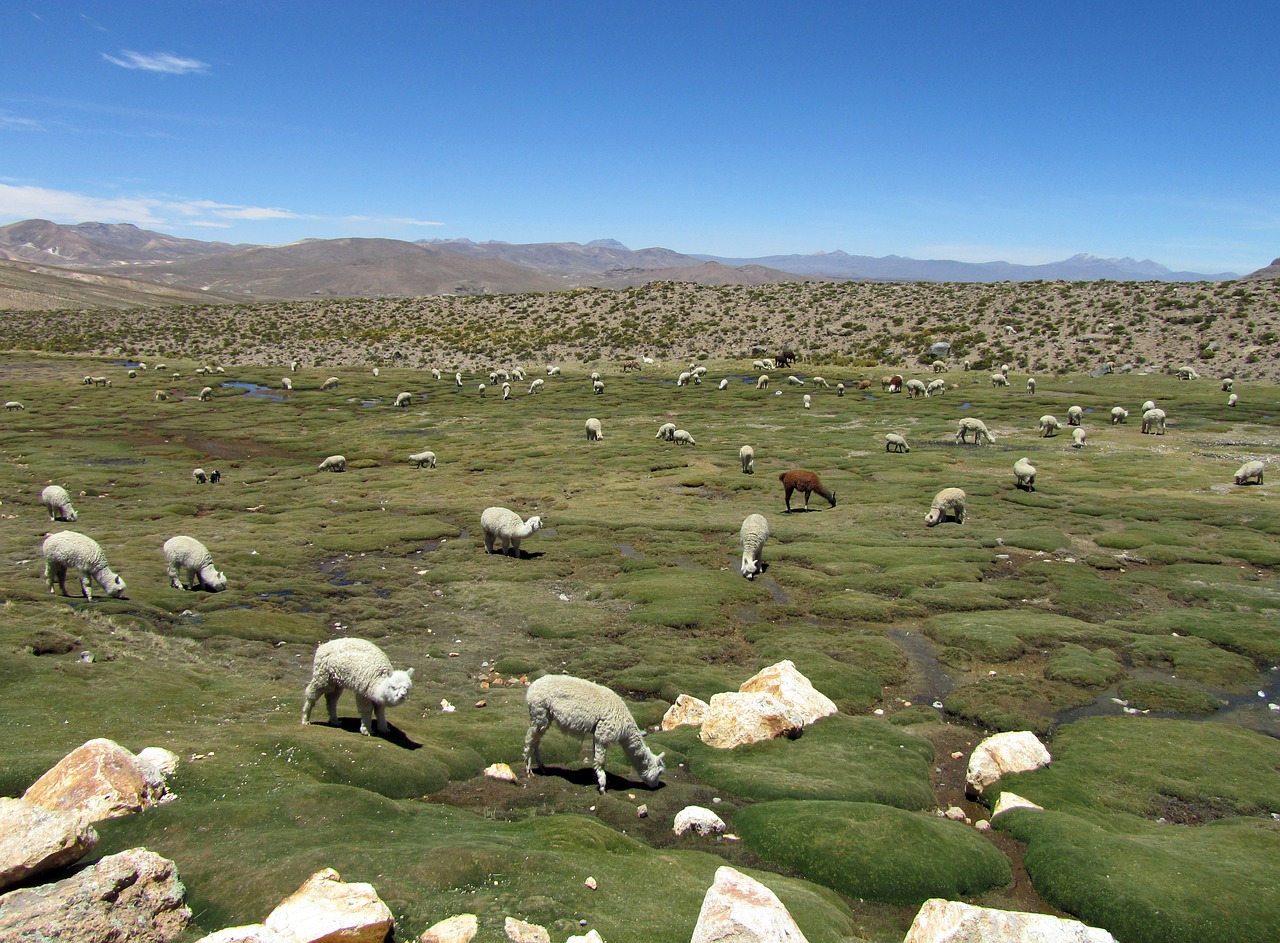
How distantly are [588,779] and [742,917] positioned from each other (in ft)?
18.3

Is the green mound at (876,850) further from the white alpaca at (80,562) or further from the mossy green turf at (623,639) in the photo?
the white alpaca at (80,562)

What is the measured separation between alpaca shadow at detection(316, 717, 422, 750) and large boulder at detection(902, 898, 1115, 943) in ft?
26.1

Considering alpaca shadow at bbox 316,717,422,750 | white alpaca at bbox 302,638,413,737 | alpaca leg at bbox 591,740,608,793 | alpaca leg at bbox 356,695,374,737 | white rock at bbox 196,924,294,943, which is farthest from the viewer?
alpaca leg at bbox 356,695,374,737

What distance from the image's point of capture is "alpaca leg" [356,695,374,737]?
12.1m

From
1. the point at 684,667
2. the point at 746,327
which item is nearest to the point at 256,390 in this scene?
the point at 746,327

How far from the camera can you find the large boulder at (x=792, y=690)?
14.2m

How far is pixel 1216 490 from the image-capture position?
3128 cm

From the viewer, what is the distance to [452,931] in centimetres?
665

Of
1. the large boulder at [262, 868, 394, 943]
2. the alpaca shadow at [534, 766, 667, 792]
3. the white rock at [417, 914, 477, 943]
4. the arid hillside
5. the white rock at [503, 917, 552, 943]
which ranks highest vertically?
the arid hillside

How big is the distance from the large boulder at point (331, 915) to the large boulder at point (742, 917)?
2.84 m

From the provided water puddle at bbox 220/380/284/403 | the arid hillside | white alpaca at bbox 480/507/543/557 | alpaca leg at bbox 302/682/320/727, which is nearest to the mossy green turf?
alpaca leg at bbox 302/682/320/727

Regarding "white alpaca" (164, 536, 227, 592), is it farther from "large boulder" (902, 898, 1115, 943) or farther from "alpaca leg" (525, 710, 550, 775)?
"large boulder" (902, 898, 1115, 943)

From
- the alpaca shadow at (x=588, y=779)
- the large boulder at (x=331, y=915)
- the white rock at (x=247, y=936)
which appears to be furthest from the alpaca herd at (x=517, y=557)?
the white rock at (x=247, y=936)

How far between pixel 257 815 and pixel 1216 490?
36.6 metres
